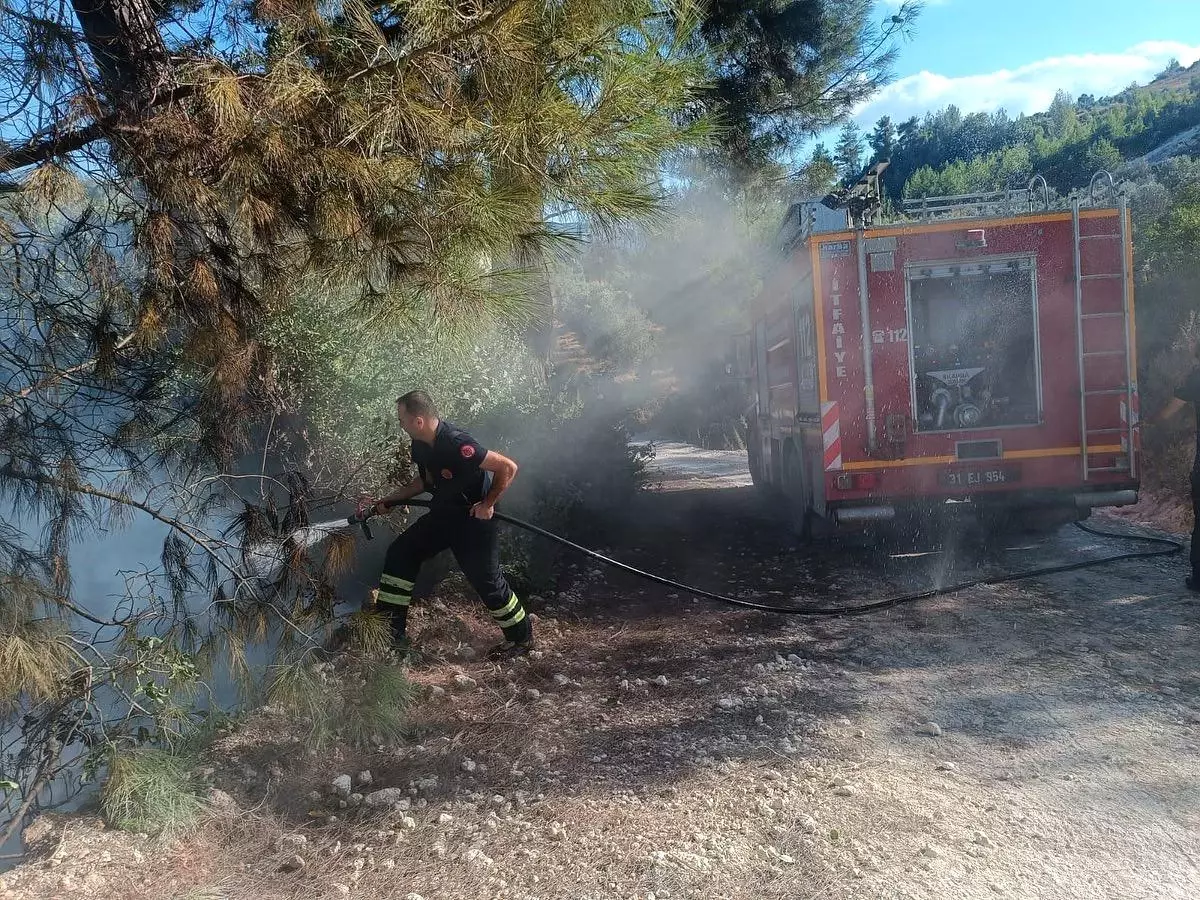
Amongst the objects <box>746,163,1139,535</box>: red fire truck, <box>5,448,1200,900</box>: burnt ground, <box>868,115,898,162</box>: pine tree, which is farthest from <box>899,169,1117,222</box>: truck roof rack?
<box>868,115,898,162</box>: pine tree

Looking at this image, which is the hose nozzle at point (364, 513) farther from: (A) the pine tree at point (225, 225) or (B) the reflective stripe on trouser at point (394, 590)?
(A) the pine tree at point (225, 225)

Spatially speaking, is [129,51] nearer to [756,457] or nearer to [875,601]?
[875,601]

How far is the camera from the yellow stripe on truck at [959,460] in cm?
754

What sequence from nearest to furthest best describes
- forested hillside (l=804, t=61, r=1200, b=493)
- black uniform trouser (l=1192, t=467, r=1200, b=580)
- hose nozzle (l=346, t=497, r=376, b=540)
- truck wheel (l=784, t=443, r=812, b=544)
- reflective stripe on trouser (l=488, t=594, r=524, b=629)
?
hose nozzle (l=346, t=497, r=376, b=540) → reflective stripe on trouser (l=488, t=594, r=524, b=629) → black uniform trouser (l=1192, t=467, r=1200, b=580) → truck wheel (l=784, t=443, r=812, b=544) → forested hillside (l=804, t=61, r=1200, b=493)

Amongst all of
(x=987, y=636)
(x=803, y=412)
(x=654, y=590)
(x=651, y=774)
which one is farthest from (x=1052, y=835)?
(x=803, y=412)

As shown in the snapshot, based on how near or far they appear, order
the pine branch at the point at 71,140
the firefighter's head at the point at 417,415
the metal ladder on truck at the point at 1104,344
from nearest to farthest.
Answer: the pine branch at the point at 71,140, the firefighter's head at the point at 417,415, the metal ladder on truck at the point at 1104,344

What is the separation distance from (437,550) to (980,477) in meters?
4.47

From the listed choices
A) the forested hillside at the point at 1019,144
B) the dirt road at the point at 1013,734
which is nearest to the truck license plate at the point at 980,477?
the dirt road at the point at 1013,734

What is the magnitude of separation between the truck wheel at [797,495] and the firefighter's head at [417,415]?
4464 mm

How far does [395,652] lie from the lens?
5.29 m

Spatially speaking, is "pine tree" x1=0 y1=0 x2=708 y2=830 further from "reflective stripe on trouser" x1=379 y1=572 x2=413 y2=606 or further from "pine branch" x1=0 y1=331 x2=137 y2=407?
"reflective stripe on trouser" x1=379 y1=572 x2=413 y2=606

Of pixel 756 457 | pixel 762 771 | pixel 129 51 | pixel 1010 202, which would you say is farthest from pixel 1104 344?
pixel 129 51

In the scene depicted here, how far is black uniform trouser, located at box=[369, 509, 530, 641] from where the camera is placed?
5.48 metres

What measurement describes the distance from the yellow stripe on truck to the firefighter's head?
12.0 ft
